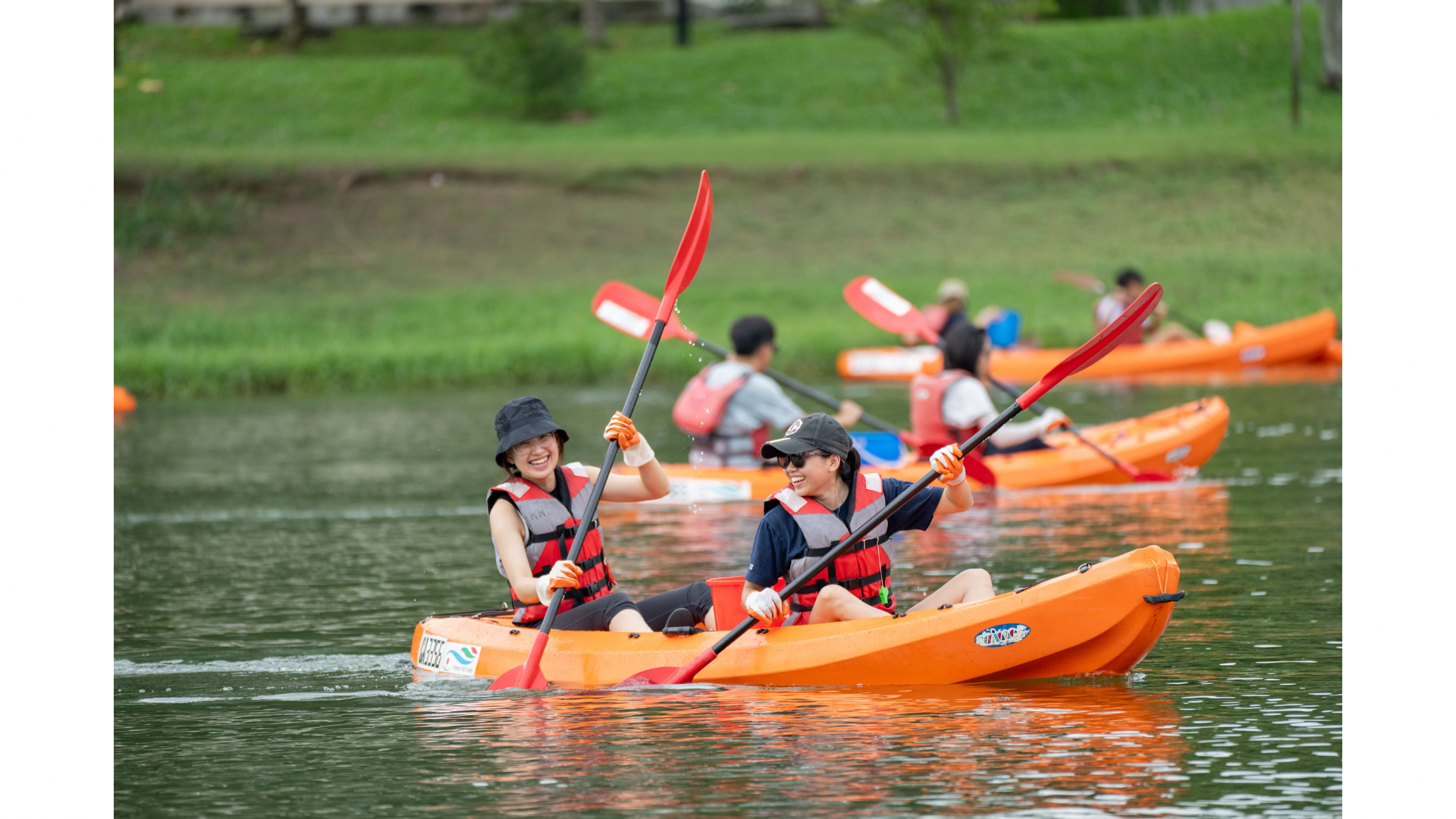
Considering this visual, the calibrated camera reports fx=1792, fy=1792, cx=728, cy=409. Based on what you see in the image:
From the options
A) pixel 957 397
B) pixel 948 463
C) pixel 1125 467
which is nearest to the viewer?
pixel 948 463

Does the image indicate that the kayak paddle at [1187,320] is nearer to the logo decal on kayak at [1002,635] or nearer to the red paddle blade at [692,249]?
the red paddle blade at [692,249]

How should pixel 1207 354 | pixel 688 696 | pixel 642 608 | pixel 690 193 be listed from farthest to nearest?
pixel 690 193 → pixel 1207 354 → pixel 642 608 → pixel 688 696

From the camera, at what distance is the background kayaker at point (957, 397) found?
985cm

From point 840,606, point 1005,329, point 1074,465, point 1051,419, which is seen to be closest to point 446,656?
point 840,606

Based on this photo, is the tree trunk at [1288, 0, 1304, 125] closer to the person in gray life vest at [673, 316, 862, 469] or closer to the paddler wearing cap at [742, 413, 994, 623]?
the person in gray life vest at [673, 316, 862, 469]

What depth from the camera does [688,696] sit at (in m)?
5.71

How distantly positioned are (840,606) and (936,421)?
14.3 feet

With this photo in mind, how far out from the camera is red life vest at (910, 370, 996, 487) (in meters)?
9.98

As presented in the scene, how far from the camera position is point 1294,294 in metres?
23.8

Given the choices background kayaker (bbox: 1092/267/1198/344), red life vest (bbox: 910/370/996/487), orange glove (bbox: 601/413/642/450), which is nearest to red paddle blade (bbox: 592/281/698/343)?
red life vest (bbox: 910/370/996/487)

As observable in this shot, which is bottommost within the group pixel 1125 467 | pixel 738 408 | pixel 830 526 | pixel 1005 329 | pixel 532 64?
pixel 1005 329

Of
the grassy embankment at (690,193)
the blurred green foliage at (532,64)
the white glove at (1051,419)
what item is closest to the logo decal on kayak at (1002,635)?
the white glove at (1051,419)

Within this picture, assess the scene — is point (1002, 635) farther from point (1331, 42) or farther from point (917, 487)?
point (1331, 42)

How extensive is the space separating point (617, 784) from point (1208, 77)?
1314 inches
